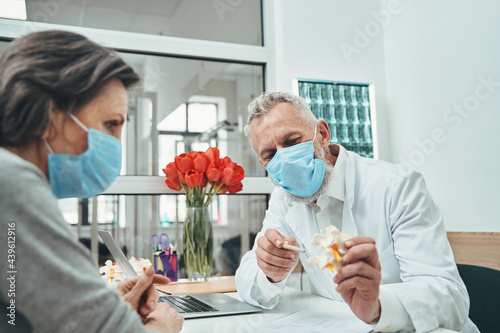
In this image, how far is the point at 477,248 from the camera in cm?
178

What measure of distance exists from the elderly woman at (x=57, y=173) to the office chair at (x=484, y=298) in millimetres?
1034

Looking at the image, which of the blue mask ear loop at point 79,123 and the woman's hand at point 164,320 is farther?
the woman's hand at point 164,320

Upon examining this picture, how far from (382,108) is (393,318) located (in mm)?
1757

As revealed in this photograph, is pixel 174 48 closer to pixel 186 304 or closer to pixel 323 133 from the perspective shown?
pixel 323 133

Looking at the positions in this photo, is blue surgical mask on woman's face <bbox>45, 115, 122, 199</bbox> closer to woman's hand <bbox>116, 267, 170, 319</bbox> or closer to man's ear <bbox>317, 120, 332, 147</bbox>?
woman's hand <bbox>116, 267, 170, 319</bbox>

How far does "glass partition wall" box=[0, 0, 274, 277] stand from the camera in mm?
2229

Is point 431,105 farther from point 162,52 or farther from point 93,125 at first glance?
point 93,125

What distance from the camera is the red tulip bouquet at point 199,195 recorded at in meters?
1.88

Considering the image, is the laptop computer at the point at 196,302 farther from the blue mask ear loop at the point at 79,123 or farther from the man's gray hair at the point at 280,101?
the man's gray hair at the point at 280,101

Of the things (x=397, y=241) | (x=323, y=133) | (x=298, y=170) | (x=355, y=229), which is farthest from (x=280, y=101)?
(x=397, y=241)

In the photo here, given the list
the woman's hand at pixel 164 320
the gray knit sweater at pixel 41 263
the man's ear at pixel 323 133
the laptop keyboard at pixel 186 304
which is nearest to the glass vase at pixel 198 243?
the laptop keyboard at pixel 186 304

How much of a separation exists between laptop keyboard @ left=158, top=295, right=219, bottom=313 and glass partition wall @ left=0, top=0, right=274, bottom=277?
2.67ft

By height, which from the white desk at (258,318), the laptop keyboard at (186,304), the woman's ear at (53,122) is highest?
the woman's ear at (53,122)

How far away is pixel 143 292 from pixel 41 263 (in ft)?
1.37
